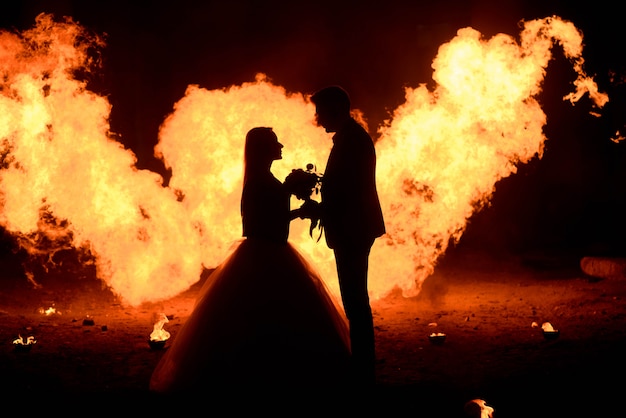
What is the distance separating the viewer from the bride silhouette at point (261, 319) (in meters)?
5.46

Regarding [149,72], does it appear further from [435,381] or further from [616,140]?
[616,140]

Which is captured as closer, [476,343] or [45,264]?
[476,343]

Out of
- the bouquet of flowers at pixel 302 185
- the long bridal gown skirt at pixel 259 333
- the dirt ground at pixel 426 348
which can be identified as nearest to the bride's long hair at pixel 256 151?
the bouquet of flowers at pixel 302 185

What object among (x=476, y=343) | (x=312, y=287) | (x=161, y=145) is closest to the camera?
(x=312, y=287)

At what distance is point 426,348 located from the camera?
293 inches

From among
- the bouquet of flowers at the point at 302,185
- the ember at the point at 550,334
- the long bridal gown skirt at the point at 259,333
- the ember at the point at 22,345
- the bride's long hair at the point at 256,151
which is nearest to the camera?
the long bridal gown skirt at the point at 259,333

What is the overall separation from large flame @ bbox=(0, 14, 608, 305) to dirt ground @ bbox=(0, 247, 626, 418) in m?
1.02

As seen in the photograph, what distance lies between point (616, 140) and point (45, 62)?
1357cm

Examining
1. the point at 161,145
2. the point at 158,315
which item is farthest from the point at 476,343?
the point at 161,145

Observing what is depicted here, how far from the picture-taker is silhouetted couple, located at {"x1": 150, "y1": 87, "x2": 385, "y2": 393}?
5.48 meters

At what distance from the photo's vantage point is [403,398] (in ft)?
18.4

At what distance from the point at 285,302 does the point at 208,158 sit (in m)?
4.77

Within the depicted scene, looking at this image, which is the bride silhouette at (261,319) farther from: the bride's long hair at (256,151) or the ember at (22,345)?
the ember at (22,345)

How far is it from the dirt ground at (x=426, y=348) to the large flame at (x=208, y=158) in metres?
1.02
